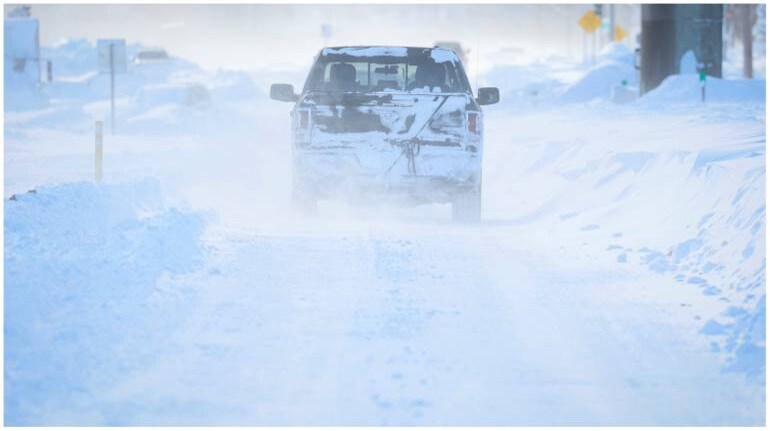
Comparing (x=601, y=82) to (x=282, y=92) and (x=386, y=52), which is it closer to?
(x=386, y=52)

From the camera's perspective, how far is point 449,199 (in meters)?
10.1

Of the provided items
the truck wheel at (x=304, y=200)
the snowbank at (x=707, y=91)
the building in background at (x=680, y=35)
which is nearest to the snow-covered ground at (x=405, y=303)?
the truck wheel at (x=304, y=200)

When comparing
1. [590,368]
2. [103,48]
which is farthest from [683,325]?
[103,48]

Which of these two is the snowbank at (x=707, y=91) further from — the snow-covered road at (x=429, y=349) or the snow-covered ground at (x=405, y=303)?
the snow-covered road at (x=429, y=349)

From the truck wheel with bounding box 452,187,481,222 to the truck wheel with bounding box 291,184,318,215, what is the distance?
143 centimetres

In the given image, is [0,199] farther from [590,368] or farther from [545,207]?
[545,207]

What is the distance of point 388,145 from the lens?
9.74m

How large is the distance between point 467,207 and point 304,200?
1.65 m

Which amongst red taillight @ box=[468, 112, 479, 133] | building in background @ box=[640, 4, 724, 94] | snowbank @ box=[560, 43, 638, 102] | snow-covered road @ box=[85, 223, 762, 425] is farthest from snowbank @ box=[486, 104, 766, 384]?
snowbank @ box=[560, 43, 638, 102]

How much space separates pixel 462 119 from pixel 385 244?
1606mm

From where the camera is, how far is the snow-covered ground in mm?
4812

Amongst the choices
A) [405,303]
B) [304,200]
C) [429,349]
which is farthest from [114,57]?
[429,349]

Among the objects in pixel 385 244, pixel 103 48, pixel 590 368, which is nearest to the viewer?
pixel 590 368

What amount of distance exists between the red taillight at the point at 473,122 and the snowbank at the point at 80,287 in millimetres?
2700
